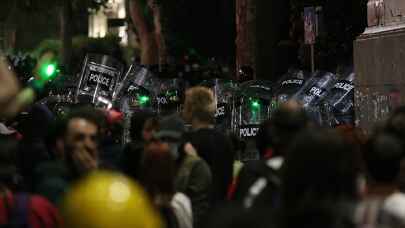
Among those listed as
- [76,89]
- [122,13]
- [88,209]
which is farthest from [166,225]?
Result: [122,13]

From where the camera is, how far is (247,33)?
29719 mm

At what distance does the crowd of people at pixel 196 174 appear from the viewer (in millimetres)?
4348

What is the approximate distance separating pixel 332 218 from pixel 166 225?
242 cm

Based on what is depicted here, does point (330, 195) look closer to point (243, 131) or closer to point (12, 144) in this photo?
point (12, 144)

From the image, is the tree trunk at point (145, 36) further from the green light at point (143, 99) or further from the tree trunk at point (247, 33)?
the green light at point (143, 99)

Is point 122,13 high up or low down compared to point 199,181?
up

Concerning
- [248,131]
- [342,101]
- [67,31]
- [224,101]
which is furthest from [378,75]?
[67,31]

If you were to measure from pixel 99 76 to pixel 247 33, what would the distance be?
12.5 m

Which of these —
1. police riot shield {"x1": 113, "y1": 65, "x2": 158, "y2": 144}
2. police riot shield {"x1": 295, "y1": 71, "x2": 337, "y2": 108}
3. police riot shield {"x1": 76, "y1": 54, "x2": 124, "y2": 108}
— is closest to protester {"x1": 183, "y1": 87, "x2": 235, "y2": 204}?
police riot shield {"x1": 295, "y1": 71, "x2": 337, "y2": 108}

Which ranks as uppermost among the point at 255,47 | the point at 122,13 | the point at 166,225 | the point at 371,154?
the point at 122,13

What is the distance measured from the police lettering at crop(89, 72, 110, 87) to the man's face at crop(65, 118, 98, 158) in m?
10.3

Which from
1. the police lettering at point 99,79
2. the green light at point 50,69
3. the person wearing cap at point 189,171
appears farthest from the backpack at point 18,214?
the police lettering at point 99,79

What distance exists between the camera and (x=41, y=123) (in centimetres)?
916

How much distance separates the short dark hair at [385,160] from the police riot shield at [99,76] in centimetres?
1162
